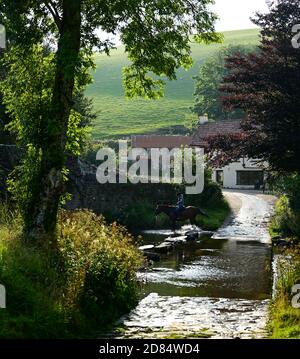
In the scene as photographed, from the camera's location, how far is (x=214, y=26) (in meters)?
14.9

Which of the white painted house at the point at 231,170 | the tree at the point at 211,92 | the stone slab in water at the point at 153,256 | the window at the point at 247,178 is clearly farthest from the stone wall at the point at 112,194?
the tree at the point at 211,92

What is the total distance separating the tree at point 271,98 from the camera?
21.5 metres

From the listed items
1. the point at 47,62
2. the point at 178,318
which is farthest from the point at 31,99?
the point at 178,318

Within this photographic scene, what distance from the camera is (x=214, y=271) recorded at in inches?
734

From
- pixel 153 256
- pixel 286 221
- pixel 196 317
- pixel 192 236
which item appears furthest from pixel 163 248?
pixel 196 317

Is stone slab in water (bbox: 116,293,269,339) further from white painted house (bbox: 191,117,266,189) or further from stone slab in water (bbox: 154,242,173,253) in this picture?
white painted house (bbox: 191,117,266,189)

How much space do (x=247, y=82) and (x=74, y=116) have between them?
10.8 metres

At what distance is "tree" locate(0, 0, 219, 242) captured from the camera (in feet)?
42.0

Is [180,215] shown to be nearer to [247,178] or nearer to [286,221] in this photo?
[286,221]

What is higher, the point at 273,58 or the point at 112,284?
the point at 273,58

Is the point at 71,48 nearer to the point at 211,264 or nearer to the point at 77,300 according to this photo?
the point at 77,300

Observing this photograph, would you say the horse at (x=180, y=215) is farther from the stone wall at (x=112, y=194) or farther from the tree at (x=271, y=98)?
the tree at (x=271, y=98)

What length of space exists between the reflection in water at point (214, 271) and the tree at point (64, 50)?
4.44 metres

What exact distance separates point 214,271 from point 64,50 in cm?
975
